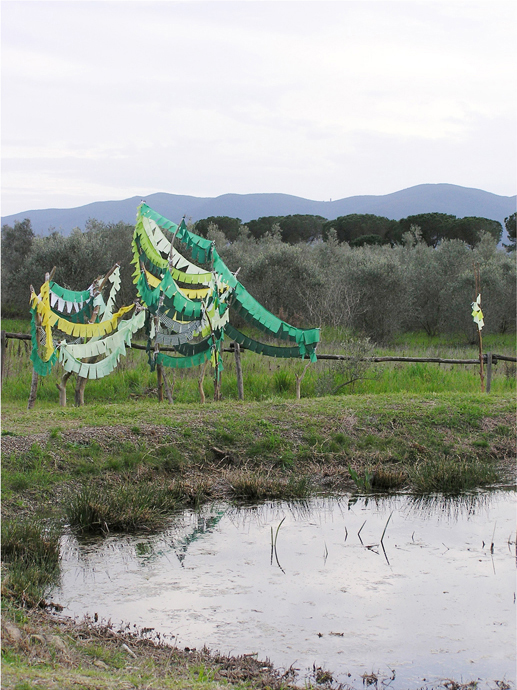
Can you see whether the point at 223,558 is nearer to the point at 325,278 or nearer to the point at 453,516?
the point at 453,516

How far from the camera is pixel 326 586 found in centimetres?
602

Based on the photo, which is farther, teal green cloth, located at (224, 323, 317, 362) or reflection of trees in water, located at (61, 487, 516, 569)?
teal green cloth, located at (224, 323, 317, 362)

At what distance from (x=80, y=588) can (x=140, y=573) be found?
569 millimetres

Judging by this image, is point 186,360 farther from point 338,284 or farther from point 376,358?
point 338,284

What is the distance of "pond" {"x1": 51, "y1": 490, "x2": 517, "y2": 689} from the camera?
492 centimetres

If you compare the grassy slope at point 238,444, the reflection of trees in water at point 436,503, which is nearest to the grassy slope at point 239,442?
the grassy slope at point 238,444

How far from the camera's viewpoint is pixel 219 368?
11883mm

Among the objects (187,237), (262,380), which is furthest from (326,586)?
(262,380)

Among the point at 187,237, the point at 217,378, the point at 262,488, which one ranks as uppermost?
the point at 187,237

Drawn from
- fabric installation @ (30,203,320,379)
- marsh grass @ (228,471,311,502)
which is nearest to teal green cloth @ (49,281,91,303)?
fabric installation @ (30,203,320,379)

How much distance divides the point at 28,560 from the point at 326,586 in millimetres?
2571

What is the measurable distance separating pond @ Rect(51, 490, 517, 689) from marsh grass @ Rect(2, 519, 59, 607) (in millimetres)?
194

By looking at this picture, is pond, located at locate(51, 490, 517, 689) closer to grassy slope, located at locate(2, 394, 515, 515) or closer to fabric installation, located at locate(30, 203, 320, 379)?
grassy slope, located at locate(2, 394, 515, 515)

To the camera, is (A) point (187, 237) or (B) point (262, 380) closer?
(A) point (187, 237)
